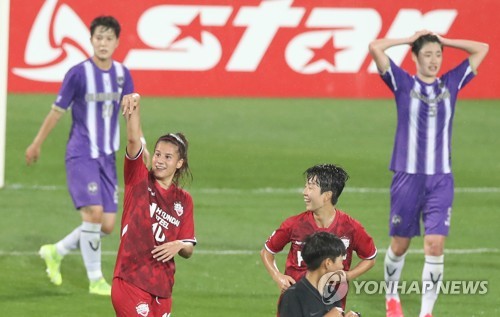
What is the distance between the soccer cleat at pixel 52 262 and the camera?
1323cm

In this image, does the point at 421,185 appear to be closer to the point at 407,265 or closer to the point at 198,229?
the point at 407,265

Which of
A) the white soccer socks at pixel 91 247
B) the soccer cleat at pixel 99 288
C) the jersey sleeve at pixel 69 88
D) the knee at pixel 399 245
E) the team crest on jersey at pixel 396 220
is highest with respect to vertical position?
the jersey sleeve at pixel 69 88

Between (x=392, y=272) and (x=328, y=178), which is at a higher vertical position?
(x=328, y=178)

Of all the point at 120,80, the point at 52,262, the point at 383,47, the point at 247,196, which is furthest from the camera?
the point at 247,196

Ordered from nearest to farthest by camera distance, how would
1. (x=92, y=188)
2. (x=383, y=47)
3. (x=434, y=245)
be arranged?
1. (x=434, y=245)
2. (x=383, y=47)
3. (x=92, y=188)

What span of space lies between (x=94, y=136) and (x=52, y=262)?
1433 mm

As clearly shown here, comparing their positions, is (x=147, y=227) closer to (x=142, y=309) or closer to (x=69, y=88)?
(x=142, y=309)

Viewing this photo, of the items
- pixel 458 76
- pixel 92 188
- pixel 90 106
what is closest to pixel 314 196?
pixel 458 76

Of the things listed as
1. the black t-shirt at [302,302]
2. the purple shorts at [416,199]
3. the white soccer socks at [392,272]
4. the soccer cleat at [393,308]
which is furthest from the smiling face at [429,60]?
the black t-shirt at [302,302]

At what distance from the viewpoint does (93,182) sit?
12.6m

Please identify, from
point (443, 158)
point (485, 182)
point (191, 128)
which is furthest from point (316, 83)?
point (443, 158)

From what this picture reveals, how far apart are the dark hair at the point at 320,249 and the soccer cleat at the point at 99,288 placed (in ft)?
17.5

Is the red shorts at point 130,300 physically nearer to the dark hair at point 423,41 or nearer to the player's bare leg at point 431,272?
the player's bare leg at point 431,272

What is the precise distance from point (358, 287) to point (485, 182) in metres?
7.04
